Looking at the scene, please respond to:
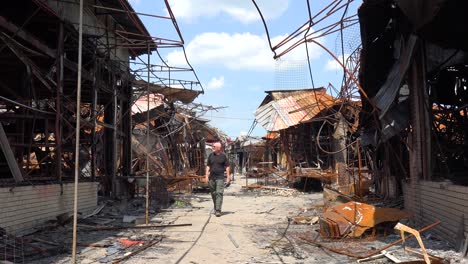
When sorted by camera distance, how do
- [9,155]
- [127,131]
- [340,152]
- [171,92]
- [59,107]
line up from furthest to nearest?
[340,152]
[171,92]
[127,131]
[59,107]
[9,155]

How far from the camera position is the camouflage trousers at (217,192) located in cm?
1190

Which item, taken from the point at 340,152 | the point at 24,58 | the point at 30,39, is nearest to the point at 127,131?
the point at 30,39

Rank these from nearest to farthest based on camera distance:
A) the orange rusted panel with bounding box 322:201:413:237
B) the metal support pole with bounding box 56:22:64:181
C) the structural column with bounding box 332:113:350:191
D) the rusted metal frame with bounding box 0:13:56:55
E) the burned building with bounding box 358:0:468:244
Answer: the burned building with bounding box 358:0:468:244 → the orange rusted panel with bounding box 322:201:413:237 → the rusted metal frame with bounding box 0:13:56:55 → the metal support pole with bounding box 56:22:64:181 → the structural column with bounding box 332:113:350:191

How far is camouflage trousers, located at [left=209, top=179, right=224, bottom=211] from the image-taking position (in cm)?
1190

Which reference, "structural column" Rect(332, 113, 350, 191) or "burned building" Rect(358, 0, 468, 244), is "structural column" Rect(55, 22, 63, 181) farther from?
"structural column" Rect(332, 113, 350, 191)

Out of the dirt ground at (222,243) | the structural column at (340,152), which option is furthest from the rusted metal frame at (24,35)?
the structural column at (340,152)

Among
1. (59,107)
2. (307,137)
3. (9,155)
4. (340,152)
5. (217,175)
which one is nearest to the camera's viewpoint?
(9,155)

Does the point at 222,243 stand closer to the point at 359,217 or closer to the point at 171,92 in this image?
the point at 359,217

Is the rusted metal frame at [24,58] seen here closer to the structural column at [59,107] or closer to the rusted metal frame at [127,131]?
the structural column at [59,107]

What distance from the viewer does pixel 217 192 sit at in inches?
472

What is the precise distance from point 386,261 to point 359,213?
222cm

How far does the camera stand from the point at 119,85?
53.5 feet

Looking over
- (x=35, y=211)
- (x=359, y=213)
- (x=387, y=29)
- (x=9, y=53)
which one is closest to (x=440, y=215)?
(x=359, y=213)

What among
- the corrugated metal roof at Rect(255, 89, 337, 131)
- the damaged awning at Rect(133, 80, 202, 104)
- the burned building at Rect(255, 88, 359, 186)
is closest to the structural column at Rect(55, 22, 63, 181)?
the damaged awning at Rect(133, 80, 202, 104)
